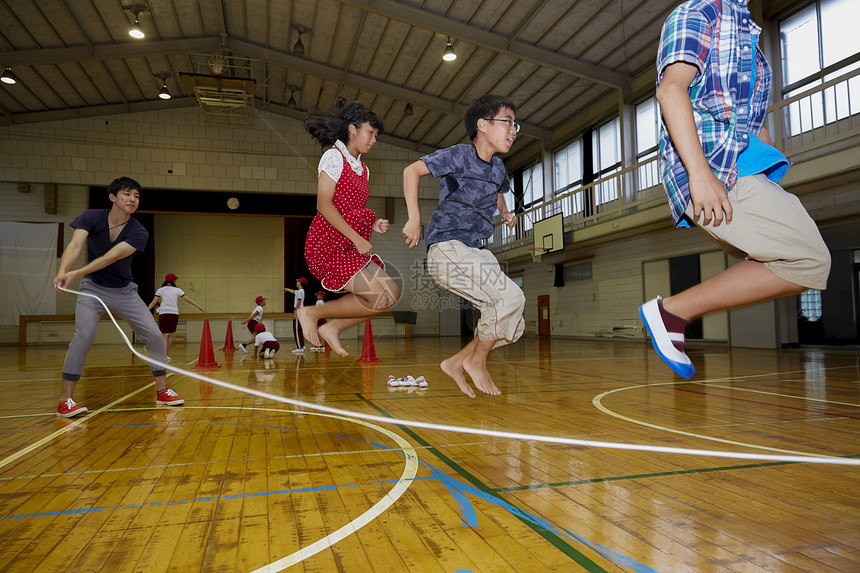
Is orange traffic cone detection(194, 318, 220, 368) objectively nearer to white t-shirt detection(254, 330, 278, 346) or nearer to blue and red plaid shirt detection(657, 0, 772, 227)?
white t-shirt detection(254, 330, 278, 346)

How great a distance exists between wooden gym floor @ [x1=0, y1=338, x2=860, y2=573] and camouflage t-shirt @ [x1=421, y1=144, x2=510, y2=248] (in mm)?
946

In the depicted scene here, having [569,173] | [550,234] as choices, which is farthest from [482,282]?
[569,173]

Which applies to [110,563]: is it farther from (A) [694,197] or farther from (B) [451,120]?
(B) [451,120]

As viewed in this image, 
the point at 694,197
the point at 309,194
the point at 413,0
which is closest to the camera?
the point at 694,197

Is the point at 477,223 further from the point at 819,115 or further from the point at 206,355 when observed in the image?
the point at 819,115

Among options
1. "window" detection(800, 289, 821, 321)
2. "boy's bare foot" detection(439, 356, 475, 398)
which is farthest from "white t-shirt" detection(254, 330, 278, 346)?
"window" detection(800, 289, 821, 321)

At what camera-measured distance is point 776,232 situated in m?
1.37

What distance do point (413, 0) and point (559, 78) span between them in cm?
362

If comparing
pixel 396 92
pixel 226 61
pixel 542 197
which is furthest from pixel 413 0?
pixel 542 197

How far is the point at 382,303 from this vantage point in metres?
2.59

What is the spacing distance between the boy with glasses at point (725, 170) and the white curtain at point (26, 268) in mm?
16091

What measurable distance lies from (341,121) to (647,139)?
9.42 meters

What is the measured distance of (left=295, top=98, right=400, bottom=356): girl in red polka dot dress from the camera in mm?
2568

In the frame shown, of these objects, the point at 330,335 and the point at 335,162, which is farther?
the point at 330,335
